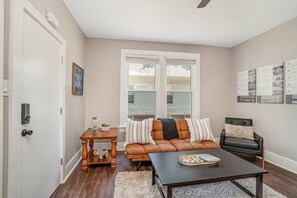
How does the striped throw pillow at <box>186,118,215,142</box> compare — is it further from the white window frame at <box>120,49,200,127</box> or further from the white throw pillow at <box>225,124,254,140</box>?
the white window frame at <box>120,49,200,127</box>

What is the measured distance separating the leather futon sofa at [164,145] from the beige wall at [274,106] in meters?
1.15

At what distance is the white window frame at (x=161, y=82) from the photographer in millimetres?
3736

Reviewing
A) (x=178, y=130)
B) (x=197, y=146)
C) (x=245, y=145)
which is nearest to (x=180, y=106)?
(x=178, y=130)

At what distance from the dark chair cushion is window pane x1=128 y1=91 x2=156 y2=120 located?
179cm

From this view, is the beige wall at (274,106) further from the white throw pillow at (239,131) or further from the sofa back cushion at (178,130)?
the sofa back cushion at (178,130)

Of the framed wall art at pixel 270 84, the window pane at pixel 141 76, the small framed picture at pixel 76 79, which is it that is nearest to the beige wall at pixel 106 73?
the window pane at pixel 141 76

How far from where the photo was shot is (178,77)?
162 inches

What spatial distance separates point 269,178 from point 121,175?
2.35 m

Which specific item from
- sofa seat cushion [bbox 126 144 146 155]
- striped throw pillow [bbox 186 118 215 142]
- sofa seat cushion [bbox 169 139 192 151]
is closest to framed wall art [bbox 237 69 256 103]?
striped throw pillow [bbox 186 118 215 142]

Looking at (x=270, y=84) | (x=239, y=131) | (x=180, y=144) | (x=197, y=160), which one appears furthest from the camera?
(x=239, y=131)

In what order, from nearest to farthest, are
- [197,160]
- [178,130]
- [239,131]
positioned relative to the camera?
1. [197,160]
2. [239,131]
3. [178,130]

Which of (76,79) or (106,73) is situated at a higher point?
(106,73)

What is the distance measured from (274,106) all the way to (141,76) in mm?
2879

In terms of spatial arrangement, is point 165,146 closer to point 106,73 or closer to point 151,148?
point 151,148
